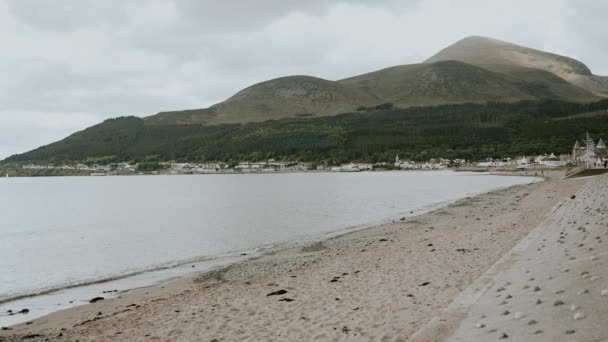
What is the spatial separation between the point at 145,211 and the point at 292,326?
51.5m

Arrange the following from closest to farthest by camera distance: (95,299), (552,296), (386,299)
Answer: (552,296) < (386,299) < (95,299)

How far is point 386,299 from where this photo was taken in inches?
469

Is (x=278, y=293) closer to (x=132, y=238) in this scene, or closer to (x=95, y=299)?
(x=95, y=299)

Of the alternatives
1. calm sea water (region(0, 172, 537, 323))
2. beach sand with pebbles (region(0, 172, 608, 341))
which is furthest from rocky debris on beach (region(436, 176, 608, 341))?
calm sea water (region(0, 172, 537, 323))

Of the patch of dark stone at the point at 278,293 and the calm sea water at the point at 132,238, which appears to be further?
the calm sea water at the point at 132,238

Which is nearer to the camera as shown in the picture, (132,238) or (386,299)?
(386,299)

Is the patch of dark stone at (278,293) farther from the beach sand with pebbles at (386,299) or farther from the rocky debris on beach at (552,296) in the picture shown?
the rocky debris on beach at (552,296)

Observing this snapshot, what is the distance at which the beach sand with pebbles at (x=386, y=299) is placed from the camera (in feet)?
25.2

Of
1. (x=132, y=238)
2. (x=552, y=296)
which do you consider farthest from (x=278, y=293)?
(x=132, y=238)

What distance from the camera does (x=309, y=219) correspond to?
1700 inches

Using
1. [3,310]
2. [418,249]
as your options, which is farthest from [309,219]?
[3,310]

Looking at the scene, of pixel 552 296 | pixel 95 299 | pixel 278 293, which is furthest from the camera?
pixel 95 299

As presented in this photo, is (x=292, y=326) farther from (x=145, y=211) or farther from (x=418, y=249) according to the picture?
(x=145, y=211)

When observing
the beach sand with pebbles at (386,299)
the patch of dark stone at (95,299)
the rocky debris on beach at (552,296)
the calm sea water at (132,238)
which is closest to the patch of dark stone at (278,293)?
the beach sand with pebbles at (386,299)
